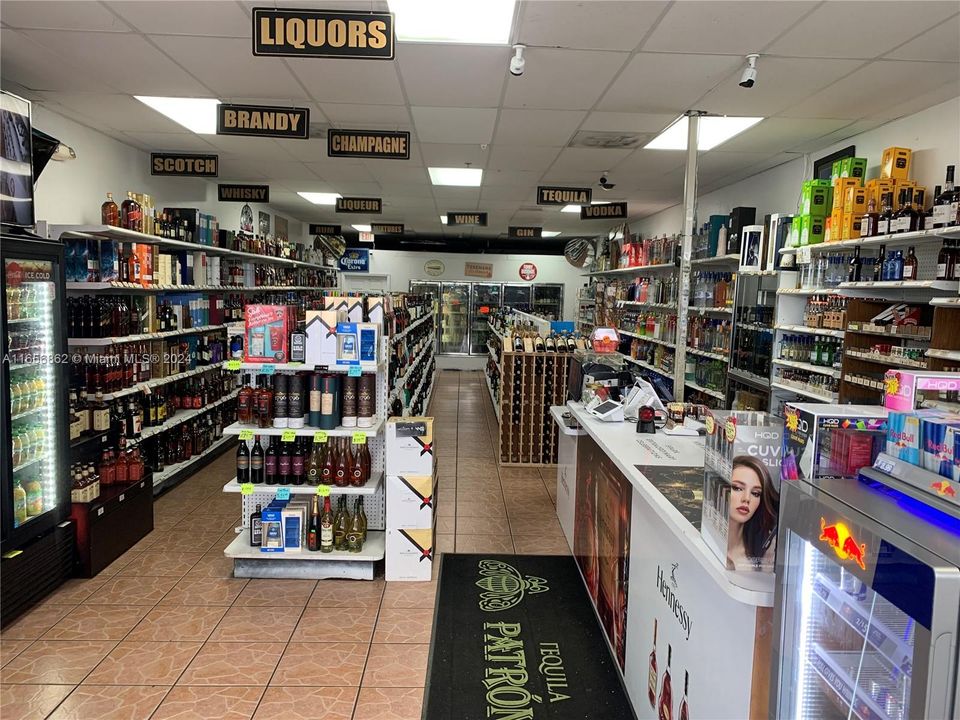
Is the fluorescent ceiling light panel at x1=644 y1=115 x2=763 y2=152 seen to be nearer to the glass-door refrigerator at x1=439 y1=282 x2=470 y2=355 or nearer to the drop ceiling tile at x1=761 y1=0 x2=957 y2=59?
the drop ceiling tile at x1=761 y1=0 x2=957 y2=59

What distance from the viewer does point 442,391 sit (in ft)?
44.1

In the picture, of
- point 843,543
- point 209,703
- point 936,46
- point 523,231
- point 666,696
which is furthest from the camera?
point 523,231

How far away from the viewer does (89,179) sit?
6.16 m

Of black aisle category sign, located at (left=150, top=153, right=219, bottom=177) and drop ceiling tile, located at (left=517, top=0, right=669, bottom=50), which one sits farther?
black aisle category sign, located at (left=150, top=153, right=219, bottom=177)

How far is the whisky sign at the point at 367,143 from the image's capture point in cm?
532

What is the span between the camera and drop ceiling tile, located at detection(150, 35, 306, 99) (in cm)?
401

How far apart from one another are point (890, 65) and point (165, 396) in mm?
6758

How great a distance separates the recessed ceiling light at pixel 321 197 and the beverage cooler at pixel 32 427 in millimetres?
6418

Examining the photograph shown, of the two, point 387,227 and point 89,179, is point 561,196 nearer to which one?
point 89,179

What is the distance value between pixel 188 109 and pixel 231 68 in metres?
1.35

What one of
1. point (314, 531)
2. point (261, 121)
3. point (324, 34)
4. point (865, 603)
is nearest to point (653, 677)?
point (865, 603)

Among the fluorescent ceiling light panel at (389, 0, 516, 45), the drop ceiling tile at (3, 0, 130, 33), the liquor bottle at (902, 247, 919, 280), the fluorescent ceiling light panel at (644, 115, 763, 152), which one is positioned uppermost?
the fluorescent ceiling light panel at (644, 115, 763, 152)

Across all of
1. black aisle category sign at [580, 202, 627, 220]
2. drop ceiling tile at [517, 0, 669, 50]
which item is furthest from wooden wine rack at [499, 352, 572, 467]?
drop ceiling tile at [517, 0, 669, 50]

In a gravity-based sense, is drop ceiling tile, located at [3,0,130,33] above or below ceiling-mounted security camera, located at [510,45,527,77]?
above
